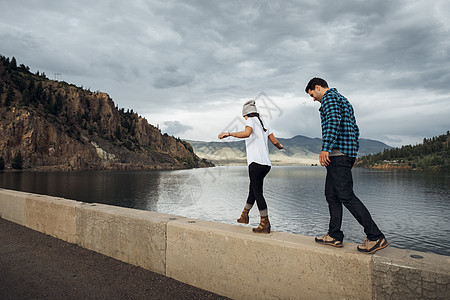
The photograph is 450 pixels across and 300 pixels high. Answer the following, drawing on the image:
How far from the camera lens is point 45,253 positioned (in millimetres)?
6484

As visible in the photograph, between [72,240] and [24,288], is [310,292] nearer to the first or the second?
[24,288]

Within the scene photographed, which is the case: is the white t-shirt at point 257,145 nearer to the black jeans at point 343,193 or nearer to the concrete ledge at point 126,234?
the black jeans at point 343,193

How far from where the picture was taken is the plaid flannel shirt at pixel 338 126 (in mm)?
3807

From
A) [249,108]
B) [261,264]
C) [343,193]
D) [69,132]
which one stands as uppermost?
[69,132]

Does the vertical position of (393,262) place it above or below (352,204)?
below

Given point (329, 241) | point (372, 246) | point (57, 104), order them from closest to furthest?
point (372, 246) < point (329, 241) < point (57, 104)

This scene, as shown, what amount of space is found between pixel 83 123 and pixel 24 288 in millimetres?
140599

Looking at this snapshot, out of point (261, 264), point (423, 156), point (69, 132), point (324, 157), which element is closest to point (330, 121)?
point (324, 157)

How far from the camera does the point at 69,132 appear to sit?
113 metres

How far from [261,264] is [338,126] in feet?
6.74

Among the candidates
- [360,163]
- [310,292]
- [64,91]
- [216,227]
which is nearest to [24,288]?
[216,227]

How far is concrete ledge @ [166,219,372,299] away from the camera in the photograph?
132 inches

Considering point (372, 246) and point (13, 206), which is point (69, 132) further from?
→ point (372, 246)

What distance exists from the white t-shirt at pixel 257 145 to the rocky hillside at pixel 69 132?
98833 millimetres
